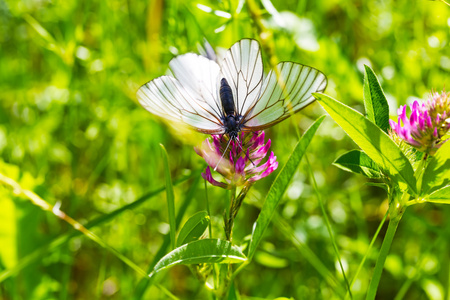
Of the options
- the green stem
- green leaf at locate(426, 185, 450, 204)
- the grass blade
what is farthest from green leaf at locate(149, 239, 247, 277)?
the grass blade

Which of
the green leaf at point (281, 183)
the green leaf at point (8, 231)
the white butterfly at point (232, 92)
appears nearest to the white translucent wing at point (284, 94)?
the white butterfly at point (232, 92)

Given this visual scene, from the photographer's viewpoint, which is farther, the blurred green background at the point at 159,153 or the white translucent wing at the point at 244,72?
the blurred green background at the point at 159,153

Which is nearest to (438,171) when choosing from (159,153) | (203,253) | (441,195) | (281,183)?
(441,195)

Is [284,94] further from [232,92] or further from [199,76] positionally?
[199,76]

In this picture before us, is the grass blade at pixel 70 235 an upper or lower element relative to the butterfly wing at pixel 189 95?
lower

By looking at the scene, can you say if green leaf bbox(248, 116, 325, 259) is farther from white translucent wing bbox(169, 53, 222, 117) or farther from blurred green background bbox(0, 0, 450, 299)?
blurred green background bbox(0, 0, 450, 299)

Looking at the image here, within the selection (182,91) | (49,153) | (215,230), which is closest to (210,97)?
(182,91)

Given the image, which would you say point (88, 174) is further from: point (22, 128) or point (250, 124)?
point (250, 124)

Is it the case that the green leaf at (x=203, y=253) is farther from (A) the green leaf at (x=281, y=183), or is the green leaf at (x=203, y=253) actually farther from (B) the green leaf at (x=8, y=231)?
(B) the green leaf at (x=8, y=231)

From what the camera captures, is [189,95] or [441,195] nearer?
[441,195]
